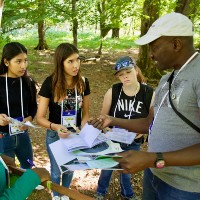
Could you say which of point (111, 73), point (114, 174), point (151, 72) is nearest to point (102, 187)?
point (114, 174)

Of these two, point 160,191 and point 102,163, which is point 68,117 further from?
point 102,163

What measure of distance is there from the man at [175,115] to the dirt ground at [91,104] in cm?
211

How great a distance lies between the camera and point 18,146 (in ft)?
10.7

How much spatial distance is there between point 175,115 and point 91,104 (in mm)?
5594

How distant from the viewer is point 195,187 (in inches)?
69.0

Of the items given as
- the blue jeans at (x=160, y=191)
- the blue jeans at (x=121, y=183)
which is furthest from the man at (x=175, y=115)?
the blue jeans at (x=121, y=183)

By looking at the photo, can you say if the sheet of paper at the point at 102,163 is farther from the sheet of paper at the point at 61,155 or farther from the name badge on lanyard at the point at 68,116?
the name badge on lanyard at the point at 68,116

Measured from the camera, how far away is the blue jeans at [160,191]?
179cm

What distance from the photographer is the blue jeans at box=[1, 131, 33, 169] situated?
123 inches

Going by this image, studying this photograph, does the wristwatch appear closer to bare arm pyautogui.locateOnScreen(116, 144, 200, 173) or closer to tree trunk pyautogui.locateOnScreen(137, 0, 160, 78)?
bare arm pyautogui.locateOnScreen(116, 144, 200, 173)

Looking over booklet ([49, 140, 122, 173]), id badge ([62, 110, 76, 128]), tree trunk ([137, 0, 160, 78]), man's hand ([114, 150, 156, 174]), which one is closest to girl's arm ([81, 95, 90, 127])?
id badge ([62, 110, 76, 128])

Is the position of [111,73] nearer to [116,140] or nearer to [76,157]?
[116,140]

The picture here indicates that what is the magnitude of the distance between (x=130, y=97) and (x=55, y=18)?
6.12 metres

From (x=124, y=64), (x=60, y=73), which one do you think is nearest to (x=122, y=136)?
(x=124, y=64)
